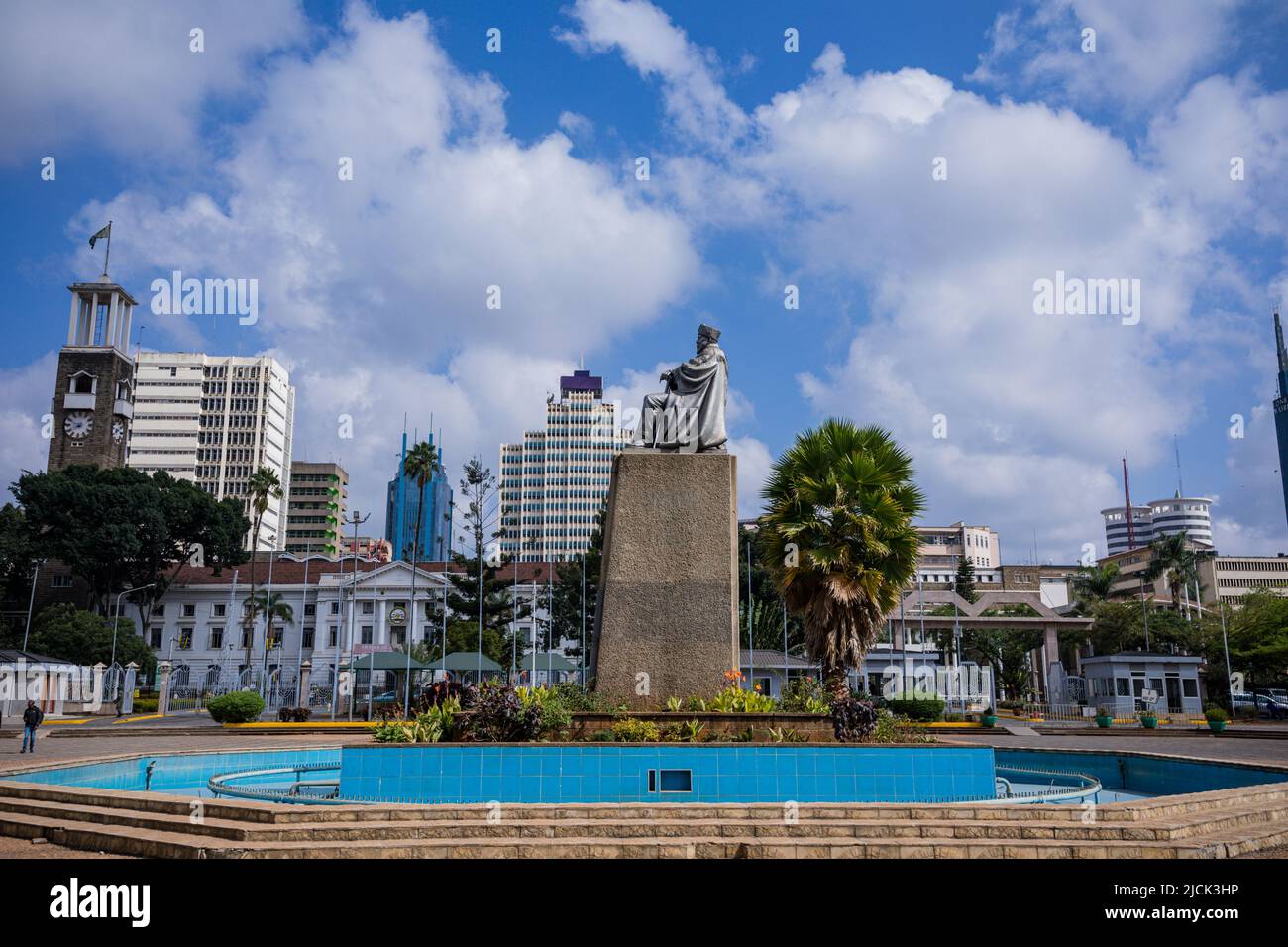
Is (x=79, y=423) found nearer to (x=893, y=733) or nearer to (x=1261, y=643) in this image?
(x=1261, y=643)

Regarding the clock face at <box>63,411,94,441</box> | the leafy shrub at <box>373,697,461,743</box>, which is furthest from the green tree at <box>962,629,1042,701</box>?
the clock face at <box>63,411,94,441</box>

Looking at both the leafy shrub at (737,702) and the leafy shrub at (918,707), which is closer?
the leafy shrub at (737,702)

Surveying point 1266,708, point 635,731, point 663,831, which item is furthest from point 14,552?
point 1266,708

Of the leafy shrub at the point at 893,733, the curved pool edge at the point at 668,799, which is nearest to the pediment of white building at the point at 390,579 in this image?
the curved pool edge at the point at 668,799

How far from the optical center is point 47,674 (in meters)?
45.7

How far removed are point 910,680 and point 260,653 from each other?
2027 inches

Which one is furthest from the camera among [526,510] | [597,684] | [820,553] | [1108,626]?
[526,510]

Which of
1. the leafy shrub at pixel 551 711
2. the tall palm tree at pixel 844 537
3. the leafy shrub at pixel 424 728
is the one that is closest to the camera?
the leafy shrub at pixel 424 728

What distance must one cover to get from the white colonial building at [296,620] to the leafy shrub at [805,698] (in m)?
59.6

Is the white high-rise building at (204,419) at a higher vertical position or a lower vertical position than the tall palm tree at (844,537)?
higher

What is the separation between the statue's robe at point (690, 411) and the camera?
44.3 ft

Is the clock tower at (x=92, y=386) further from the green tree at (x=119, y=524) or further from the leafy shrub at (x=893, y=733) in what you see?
the leafy shrub at (x=893, y=733)

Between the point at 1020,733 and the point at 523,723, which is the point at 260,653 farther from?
the point at 523,723
